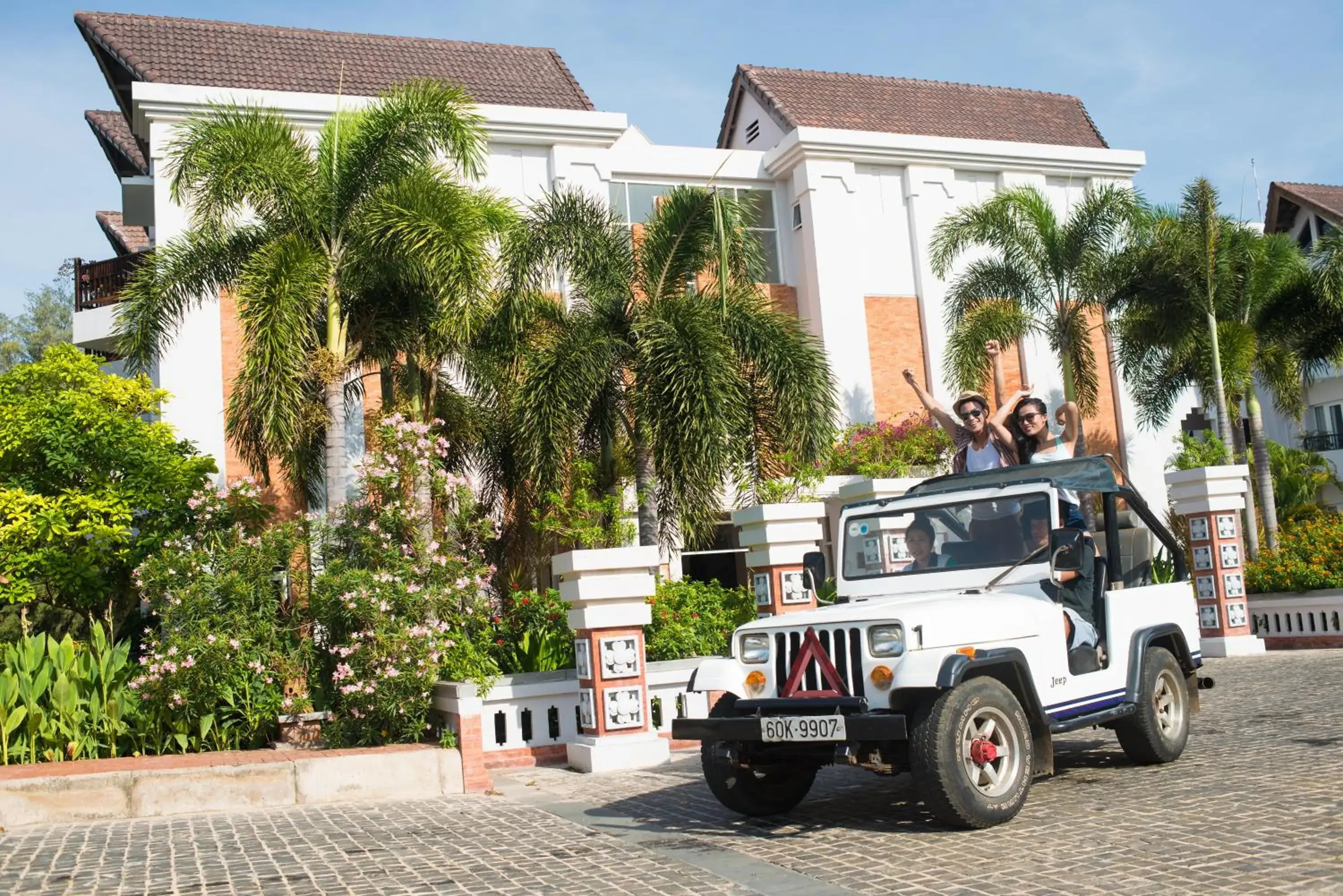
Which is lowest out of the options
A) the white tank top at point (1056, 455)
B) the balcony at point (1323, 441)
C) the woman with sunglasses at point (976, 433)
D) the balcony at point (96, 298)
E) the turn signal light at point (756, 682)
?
the turn signal light at point (756, 682)

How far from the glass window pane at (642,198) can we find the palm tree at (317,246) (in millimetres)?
9588

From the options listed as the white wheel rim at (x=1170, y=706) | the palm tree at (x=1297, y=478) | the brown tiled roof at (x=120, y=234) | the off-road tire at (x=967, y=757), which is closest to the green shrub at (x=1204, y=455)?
the palm tree at (x=1297, y=478)

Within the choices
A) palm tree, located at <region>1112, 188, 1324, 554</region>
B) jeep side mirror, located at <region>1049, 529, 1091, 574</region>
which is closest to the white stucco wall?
palm tree, located at <region>1112, 188, 1324, 554</region>

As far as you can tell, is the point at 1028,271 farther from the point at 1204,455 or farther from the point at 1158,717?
the point at 1158,717

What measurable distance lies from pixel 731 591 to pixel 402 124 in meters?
6.54

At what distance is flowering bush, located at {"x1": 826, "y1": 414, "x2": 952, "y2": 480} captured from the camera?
21.7 m

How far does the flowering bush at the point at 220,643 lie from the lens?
34.0 feet

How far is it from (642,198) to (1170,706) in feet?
59.9

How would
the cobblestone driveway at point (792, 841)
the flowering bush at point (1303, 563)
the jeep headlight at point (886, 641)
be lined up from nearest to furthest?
the cobblestone driveway at point (792, 841) → the jeep headlight at point (886, 641) → the flowering bush at point (1303, 563)

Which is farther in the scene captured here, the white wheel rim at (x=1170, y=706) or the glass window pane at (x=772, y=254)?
the glass window pane at (x=772, y=254)

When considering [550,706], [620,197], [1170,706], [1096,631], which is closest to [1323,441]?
[620,197]

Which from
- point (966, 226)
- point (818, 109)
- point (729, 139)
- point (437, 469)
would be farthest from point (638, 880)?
point (729, 139)

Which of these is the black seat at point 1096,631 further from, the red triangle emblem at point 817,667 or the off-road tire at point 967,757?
the red triangle emblem at point 817,667

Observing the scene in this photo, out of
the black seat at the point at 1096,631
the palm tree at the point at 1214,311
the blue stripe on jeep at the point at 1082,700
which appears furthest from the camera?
the palm tree at the point at 1214,311
